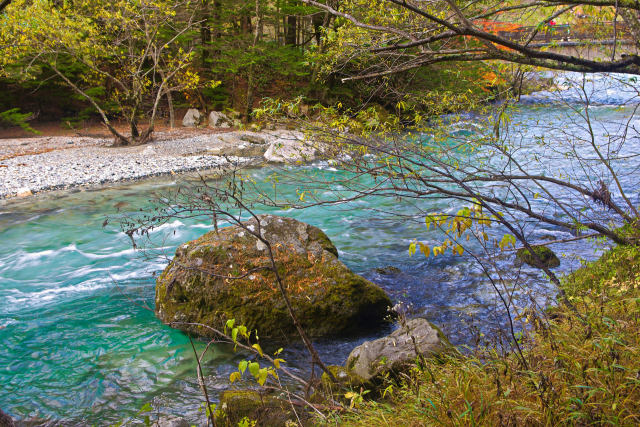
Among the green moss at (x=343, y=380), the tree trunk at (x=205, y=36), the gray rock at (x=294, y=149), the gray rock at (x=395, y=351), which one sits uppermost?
the tree trunk at (x=205, y=36)

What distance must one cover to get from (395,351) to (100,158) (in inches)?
446

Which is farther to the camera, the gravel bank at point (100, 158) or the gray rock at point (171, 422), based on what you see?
the gravel bank at point (100, 158)

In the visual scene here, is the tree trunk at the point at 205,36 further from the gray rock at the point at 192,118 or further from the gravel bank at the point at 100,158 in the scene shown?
the gravel bank at the point at 100,158

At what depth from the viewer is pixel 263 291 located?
5.04 metres

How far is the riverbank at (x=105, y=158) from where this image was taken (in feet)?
35.2

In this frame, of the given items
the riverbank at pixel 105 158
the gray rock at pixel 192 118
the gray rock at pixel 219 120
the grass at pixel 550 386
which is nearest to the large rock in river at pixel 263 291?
the grass at pixel 550 386

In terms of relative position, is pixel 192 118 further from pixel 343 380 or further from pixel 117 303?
pixel 343 380

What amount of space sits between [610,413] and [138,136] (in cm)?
1496

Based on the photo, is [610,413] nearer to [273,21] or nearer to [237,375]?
[237,375]

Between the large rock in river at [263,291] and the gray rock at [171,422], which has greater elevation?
the large rock in river at [263,291]

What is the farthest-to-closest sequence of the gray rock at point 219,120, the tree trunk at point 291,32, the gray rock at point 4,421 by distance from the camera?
the tree trunk at point 291,32 → the gray rock at point 219,120 → the gray rock at point 4,421

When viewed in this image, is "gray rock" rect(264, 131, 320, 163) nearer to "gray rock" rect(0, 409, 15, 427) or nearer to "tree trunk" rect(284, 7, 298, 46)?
"gray rock" rect(0, 409, 15, 427)

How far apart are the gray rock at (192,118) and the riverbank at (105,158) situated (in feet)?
7.99

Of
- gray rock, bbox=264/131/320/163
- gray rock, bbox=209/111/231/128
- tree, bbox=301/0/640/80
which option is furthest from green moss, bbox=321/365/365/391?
gray rock, bbox=209/111/231/128
